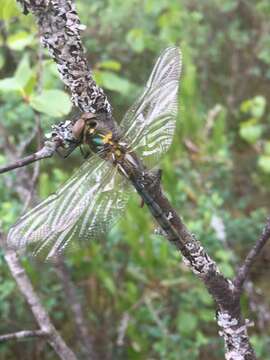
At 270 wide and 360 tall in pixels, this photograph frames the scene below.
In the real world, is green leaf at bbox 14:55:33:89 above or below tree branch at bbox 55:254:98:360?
above

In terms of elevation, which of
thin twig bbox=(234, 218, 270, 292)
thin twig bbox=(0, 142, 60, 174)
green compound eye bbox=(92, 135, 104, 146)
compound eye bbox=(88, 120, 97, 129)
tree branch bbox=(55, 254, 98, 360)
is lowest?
tree branch bbox=(55, 254, 98, 360)

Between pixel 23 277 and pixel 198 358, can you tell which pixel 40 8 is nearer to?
pixel 23 277

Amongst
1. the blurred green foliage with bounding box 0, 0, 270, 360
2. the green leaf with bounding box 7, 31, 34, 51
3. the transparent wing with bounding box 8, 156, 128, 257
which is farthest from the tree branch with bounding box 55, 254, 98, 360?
the transparent wing with bounding box 8, 156, 128, 257

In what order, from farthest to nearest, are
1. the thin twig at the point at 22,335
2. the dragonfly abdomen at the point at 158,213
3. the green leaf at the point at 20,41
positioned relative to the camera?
the green leaf at the point at 20,41 → the thin twig at the point at 22,335 → the dragonfly abdomen at the point at 158,213

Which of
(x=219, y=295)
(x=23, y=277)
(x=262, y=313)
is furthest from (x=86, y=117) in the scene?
(x=262, y=313)

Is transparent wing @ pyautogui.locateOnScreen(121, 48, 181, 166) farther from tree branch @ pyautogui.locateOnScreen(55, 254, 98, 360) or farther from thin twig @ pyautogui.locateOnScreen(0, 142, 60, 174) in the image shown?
→ tree branch @ pyautogui.locateOnScreen(55, 254, 98, 360)

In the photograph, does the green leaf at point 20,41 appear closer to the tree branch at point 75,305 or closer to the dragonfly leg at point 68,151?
the tree branch at point 75,305

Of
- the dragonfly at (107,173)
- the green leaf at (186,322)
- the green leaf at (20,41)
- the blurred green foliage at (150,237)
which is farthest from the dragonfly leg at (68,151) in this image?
the green leaf at (186,322)
